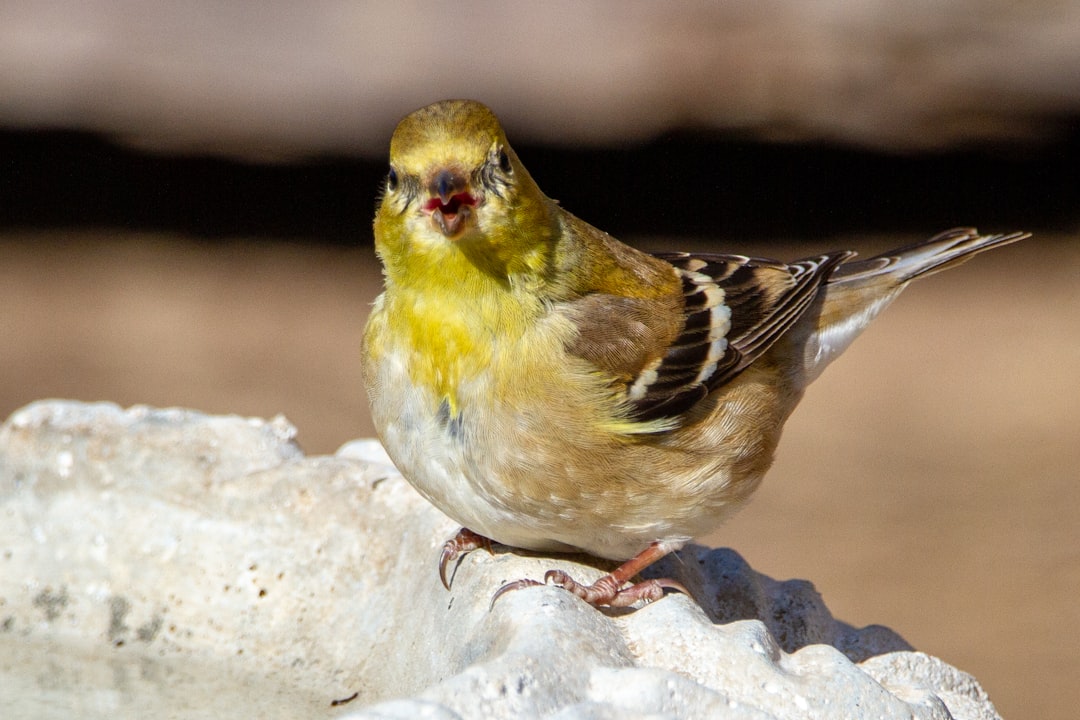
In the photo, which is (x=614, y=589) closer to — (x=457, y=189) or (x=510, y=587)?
(x=510, y=587)

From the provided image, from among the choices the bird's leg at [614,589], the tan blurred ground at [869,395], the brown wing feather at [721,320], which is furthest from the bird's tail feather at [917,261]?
the tan blurred ground at [869,395]

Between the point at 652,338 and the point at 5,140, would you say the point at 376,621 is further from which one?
the point at 5,140

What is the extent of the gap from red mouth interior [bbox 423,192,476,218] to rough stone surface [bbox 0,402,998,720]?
0.88 m

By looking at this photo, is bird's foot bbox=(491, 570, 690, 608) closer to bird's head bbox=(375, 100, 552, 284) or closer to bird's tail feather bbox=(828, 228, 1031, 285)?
bird's head bbox=(375, 100, 552, 284)

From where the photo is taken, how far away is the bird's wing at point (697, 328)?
11.4 ft

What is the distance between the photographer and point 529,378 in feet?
10.7

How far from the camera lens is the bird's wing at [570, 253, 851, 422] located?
3477mm

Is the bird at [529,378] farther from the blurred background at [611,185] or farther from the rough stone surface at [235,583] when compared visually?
the blurred background at [611,185]

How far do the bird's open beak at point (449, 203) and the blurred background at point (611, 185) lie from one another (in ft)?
15.3

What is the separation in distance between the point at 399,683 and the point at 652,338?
1.15 metres

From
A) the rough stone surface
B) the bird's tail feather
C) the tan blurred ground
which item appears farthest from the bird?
the tan blurred ground

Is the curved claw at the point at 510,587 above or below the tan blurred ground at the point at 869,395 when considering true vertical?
below

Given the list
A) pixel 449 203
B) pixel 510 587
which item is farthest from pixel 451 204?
pixel 510 587

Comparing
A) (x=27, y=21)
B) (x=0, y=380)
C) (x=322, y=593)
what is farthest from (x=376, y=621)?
(x=27, y=21)
